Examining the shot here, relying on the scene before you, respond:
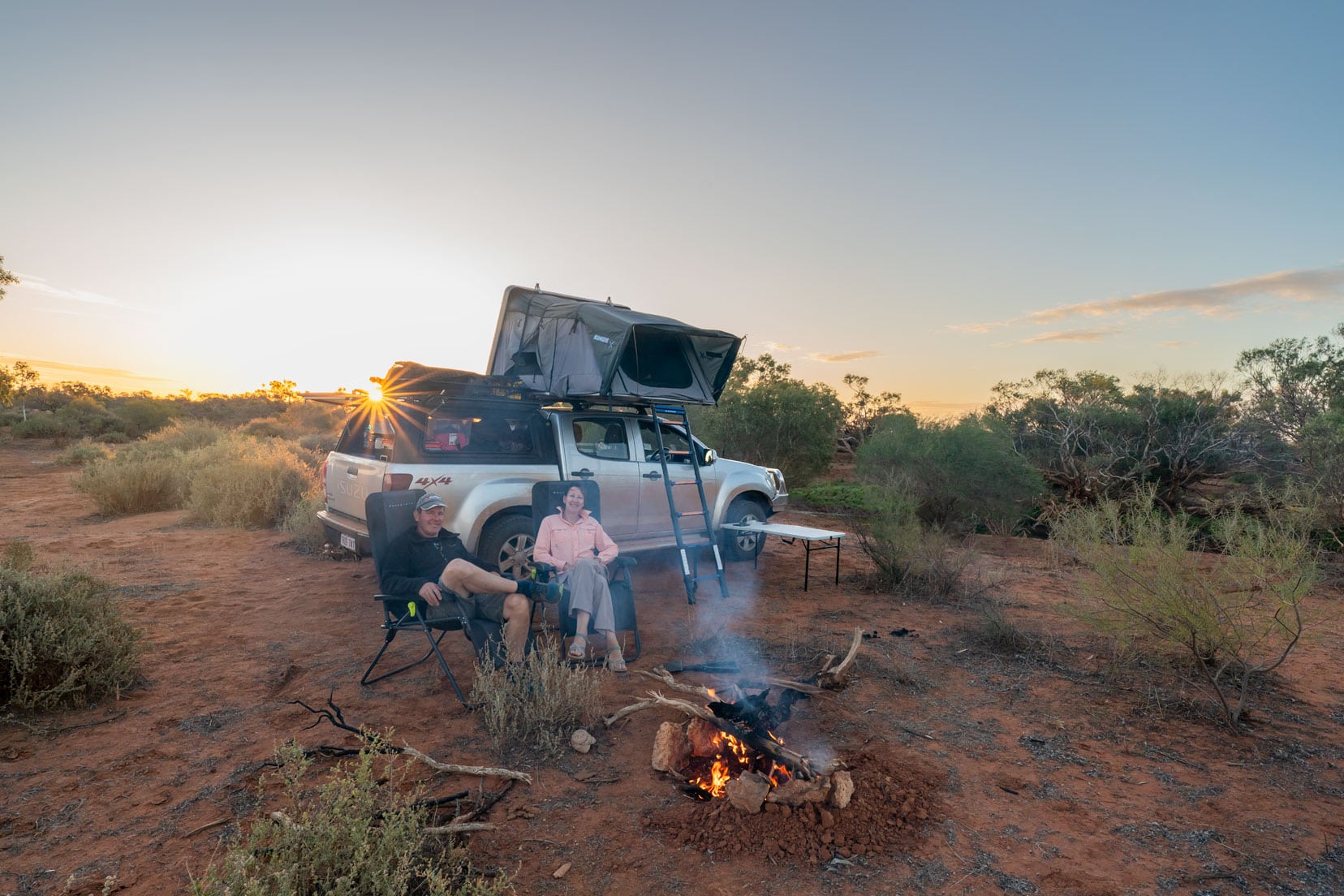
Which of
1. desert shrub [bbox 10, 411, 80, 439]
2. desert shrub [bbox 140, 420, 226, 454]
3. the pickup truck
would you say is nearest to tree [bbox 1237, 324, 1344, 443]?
the pickup truck

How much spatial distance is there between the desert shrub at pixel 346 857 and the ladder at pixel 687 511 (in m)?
4.15

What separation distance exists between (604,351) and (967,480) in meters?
8.05

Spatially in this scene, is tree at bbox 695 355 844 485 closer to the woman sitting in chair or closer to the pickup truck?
the pickup truck

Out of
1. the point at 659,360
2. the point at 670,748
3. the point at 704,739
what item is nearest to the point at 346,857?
the point at 670,748

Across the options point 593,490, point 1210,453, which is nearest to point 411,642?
point 593,490

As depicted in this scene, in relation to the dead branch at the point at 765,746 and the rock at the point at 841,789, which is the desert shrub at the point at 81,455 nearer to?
the dead branch at the point at 765,746

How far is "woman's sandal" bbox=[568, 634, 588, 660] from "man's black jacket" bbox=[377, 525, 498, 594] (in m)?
0.93

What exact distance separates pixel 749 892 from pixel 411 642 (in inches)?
145

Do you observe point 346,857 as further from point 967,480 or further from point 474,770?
point 967,480

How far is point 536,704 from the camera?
12.0 feet

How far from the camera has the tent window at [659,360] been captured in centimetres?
652

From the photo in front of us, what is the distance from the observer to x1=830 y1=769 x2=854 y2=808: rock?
2.95 metres

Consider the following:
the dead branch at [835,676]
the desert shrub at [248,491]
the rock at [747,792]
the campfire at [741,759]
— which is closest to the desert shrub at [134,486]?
the desert shrub at [248,491]

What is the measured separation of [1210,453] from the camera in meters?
12.5
